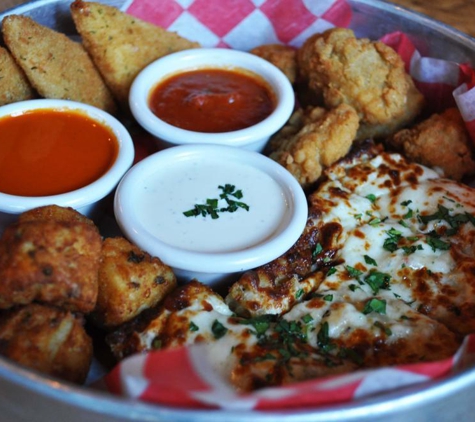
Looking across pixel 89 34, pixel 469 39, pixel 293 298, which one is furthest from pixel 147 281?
pixel 469 39

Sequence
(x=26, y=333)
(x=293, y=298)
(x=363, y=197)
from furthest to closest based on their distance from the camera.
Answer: (x=363, y=197) < (x=293, y=298) < (x=26, y=333)

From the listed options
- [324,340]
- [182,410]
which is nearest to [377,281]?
[324,340]

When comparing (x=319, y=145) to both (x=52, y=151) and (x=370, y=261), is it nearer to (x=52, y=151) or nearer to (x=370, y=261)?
(x=370, y=261)

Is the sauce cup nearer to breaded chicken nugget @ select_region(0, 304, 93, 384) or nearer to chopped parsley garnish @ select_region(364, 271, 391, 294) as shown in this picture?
chopped parsley garnish @ select_region(364, 271, 391, 294)

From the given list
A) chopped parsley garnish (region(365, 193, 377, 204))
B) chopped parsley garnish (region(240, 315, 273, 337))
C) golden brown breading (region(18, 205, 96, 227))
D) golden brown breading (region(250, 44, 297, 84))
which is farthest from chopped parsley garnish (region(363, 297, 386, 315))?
golden brown breading (region(250, 44, 297, 84))

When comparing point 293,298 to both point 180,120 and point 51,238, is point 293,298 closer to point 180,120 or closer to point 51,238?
point 51,238

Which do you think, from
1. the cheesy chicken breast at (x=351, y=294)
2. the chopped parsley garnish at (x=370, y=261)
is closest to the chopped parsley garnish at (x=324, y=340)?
the cheesy chicken breast at (x=351, y=294)
